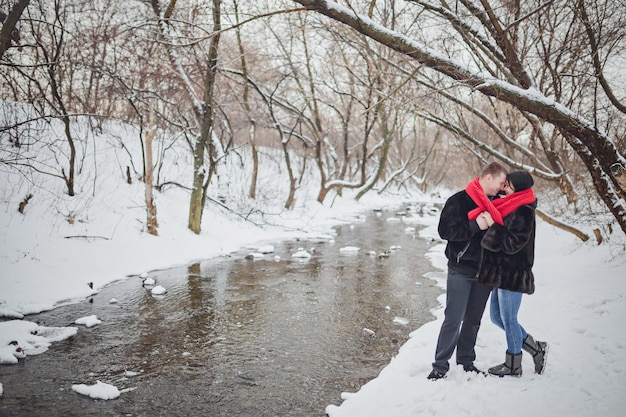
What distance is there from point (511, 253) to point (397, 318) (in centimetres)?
253

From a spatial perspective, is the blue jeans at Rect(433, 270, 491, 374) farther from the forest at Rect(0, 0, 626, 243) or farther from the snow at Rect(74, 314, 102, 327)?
the snow at Rect(74, 314, 102, 327)

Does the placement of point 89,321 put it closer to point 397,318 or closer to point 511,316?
point 397,318

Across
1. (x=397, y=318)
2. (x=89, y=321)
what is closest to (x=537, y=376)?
(x=397, y=318)

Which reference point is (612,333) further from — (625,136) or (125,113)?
(125,113)

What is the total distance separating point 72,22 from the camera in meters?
10.2

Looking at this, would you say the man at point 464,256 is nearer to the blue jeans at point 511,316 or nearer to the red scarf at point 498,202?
the red scarf at point 498,202

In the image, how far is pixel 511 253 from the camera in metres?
2.86

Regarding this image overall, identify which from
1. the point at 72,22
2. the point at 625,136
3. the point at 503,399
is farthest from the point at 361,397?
the point at 72,22

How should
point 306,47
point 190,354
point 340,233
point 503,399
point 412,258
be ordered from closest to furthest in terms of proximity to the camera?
point 503,399, point 190,354, point 412,258, point 340,233, point 306,47

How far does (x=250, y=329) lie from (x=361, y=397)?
1870 millimetres

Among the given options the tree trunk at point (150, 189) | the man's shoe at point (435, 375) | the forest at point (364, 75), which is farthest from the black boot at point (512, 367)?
the tree trunk at point (150, 189)

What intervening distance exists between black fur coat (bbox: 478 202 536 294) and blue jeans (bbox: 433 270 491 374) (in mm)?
168

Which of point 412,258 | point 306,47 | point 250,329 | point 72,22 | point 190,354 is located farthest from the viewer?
point 306,47

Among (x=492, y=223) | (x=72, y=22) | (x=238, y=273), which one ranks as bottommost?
(x=238, y=273)
